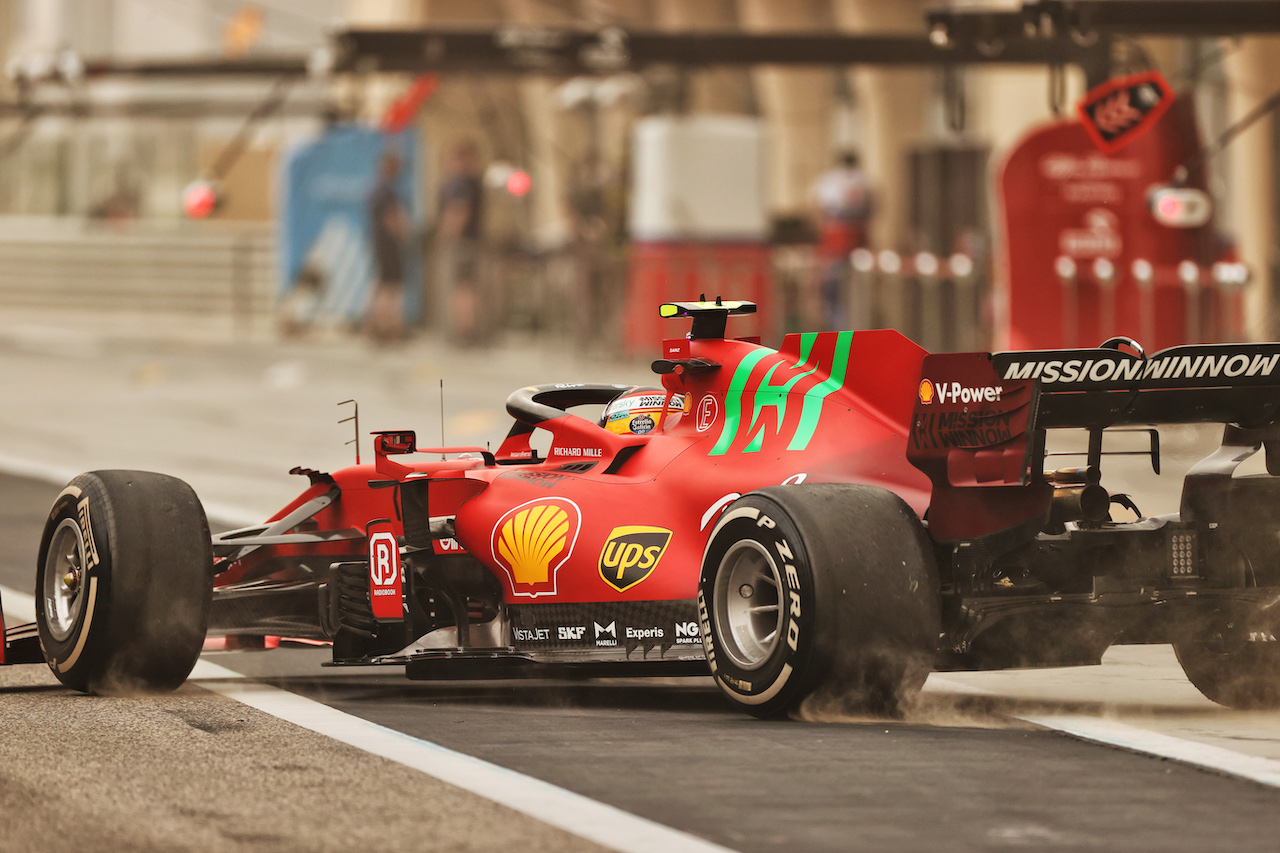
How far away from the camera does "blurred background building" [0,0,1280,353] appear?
21438mm

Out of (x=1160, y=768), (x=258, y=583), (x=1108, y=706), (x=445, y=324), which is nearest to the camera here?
(x=1160, y=768)

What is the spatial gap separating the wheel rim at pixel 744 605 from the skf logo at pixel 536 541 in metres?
0.78

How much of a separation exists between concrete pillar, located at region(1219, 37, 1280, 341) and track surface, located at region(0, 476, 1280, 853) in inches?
625

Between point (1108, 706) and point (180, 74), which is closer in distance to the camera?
point (1108, 706)

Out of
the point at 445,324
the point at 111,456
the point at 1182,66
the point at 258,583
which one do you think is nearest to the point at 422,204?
the point at 445,324

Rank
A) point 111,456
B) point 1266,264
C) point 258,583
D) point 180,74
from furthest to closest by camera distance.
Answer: point 180,74
point 1266,264
point 111,456
point 258,583

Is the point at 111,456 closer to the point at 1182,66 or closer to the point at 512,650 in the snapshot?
the point at 512,650

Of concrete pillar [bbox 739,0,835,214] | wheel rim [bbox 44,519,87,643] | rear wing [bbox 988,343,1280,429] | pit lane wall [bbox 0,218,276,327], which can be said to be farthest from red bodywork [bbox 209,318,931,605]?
concrete pillar [bbox 739,0,835,214]

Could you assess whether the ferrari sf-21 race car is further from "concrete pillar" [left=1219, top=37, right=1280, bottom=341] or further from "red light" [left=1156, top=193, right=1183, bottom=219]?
"concrete pillar" [left=1219, top=37, right=1280, bottom=341]

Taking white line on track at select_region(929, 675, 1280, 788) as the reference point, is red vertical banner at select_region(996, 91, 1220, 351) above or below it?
above

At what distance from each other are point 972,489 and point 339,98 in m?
33.3

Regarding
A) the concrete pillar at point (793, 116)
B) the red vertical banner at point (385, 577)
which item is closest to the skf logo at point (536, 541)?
the red vertical banner at point (385, 577)

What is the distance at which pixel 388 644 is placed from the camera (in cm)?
798

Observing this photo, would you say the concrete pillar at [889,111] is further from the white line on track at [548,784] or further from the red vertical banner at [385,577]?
the red vertical banner at [385,577]
